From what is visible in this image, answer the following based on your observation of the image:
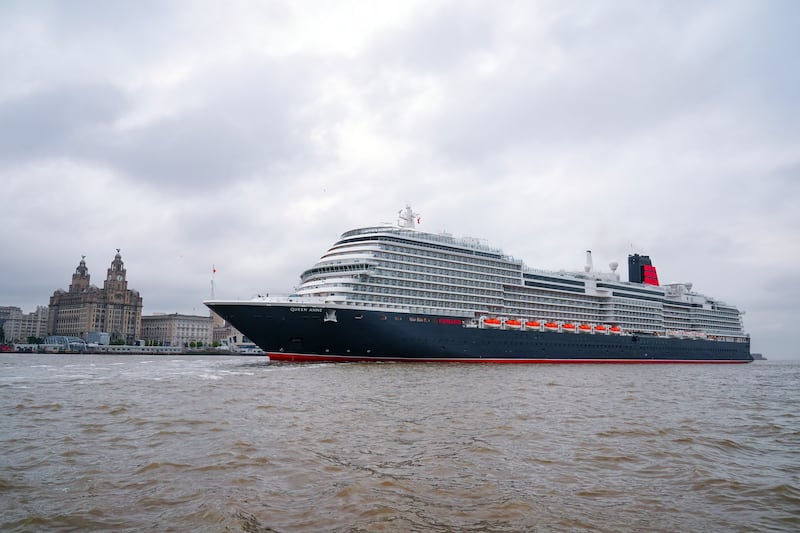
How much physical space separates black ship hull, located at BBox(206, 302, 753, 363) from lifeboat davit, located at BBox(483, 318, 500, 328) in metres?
0.66

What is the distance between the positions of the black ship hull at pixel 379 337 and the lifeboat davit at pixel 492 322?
656 mm

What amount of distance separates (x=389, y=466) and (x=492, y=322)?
170 feet

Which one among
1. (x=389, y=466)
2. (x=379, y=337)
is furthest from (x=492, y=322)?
(x=389, y=466)

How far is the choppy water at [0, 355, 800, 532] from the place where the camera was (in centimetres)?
827

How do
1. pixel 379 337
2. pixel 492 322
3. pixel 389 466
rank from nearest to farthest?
pixel 389 466, pixel 379 337, pixel 492 322

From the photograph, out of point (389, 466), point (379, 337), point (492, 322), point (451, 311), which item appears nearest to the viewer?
point (389, 466)

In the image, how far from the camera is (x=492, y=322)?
6181 centimetres

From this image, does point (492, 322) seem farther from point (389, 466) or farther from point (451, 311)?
point (389, 466)

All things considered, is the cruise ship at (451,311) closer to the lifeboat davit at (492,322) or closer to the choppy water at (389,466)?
the lifeboat davit at (492,322)

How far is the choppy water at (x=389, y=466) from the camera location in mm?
8266

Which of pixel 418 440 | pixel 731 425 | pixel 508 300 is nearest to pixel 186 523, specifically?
pixel 418 440

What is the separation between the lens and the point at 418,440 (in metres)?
14.0

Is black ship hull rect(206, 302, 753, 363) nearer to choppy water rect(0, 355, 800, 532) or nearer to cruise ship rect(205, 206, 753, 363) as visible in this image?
cruise ship rect(205, 206, 753, 363)

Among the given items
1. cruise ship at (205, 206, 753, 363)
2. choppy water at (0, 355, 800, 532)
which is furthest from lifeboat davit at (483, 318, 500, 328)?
choppy water at (0, 355, 800, 532)
